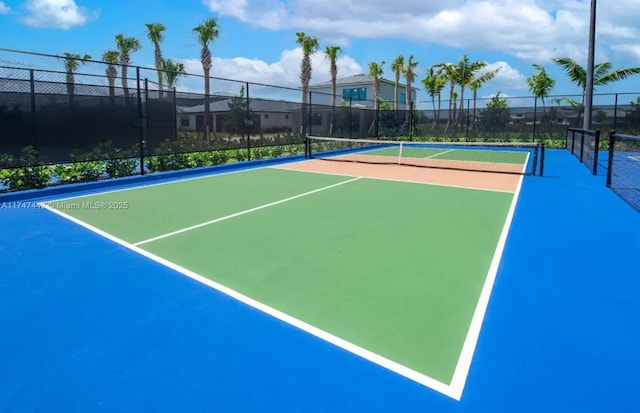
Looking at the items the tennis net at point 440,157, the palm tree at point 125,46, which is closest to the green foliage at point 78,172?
the tennis net at point 440,157

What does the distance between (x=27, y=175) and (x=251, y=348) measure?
868cm

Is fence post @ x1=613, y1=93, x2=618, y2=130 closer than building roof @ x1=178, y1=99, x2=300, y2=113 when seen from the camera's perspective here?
No

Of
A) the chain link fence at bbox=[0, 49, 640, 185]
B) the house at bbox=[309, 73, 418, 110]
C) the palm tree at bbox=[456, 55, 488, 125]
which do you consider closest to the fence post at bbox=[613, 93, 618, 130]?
the chain link fence at bbox=[0, 49, 640, 185]

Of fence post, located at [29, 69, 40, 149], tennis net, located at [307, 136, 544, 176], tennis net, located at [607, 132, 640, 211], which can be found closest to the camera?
tennis net, located at [607, 132, 640, 211]

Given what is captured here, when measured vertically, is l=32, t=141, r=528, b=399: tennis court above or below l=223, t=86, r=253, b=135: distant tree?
below

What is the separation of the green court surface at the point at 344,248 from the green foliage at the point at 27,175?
4.96ft

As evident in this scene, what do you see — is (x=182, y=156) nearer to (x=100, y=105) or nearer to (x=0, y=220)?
A: (x=100, y=105)

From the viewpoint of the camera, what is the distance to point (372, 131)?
2444 centimetres

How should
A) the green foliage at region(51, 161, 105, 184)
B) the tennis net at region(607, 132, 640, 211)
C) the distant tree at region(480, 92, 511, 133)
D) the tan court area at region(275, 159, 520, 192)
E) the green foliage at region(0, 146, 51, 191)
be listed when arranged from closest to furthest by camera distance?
the tennis net at region(607, 132, 640, 211), the green foliage at region(0, 146, 51, 191), the green foliage at region(51, 161, 105, 184), the tan court area at region(275, 159, 520, 192), the distant tree at region(480, 92, 511, 133)

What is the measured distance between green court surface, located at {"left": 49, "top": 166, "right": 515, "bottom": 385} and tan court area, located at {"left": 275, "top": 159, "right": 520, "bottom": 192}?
1143 mm

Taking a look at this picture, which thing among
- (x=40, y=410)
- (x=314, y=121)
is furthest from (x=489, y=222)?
(x=314, y=121)

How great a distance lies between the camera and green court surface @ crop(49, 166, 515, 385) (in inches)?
132

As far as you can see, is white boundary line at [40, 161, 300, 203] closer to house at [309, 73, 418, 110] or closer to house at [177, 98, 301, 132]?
house at [177, 98, 301, 132]

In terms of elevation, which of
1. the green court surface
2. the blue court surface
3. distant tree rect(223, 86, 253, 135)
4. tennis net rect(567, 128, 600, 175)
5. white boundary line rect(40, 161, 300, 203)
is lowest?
the blue court surface
